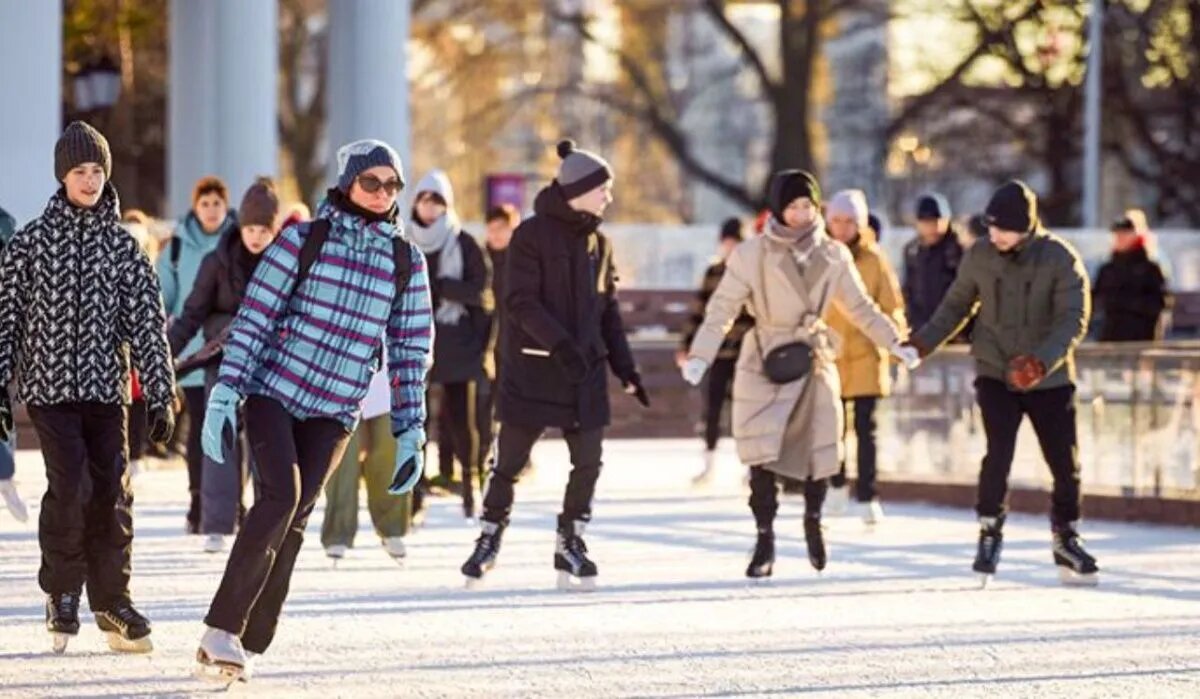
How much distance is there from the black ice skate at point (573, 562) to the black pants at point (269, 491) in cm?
389

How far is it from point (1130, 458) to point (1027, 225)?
488cm

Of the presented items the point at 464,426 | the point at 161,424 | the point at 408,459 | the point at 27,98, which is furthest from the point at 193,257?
the point at 27,98

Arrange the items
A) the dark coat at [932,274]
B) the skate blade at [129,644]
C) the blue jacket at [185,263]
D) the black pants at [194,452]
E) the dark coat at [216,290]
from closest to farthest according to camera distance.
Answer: the skate blade at [129,644] → the dark coat at [216,290] → the black pants at [194,452] → the blue jacket at [185,263] → the dark coat at [932,274]

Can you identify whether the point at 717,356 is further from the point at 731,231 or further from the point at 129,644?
Result: the point at 129,644

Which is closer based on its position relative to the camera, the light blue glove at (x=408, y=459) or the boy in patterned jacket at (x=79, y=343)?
the light blue glove at (x=408, y=459)

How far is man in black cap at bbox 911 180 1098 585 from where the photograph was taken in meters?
14.2

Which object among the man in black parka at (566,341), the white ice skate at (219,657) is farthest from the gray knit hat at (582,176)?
the white ice skate at (219,657)

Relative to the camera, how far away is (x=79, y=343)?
10.9 m

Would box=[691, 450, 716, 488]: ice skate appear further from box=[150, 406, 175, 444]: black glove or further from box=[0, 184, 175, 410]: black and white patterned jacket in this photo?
box=[150, 406, 175, 444]: black glove

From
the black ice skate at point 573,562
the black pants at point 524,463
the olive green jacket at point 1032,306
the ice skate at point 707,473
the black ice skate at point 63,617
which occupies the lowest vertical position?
the ice skate at point 707,473

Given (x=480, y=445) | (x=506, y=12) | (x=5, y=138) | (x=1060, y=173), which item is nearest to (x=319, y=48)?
(x=506, y=12)

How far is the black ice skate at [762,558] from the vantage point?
1453 cm

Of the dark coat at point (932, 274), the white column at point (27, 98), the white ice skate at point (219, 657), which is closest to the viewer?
the white ice skate at point (219, 657)

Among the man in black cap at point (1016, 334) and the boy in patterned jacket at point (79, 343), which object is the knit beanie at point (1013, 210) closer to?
the man in black cap at point (1016, 334)
